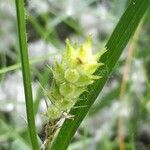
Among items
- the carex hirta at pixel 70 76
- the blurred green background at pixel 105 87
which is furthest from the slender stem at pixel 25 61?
the blurred green background at pixel 105 87

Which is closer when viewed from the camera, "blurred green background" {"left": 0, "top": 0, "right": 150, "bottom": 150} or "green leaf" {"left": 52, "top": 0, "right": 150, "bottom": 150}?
"green leaf" {"left": 52, "top": 0, "right": 150, "bottom": 150}

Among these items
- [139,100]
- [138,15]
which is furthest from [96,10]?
[138,15]

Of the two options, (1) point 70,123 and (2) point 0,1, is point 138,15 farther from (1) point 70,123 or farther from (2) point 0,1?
(2) point 0,1

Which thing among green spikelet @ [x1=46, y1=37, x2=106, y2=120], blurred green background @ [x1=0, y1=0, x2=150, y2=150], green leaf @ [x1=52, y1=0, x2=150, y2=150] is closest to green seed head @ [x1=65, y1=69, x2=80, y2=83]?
green spikelet @ [x1=46, y1=37, x2=106, y2=120]

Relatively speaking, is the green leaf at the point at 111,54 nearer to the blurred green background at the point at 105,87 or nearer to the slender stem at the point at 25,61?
the slender stem at the point at 25,61

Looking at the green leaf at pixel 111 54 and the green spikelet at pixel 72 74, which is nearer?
the green spikelet at pixel 72 74

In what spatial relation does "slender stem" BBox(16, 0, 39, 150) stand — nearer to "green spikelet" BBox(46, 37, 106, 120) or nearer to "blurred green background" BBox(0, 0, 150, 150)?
"green spikelet" BBox(46, 37, 106, 120)

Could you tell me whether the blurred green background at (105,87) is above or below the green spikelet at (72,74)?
below
